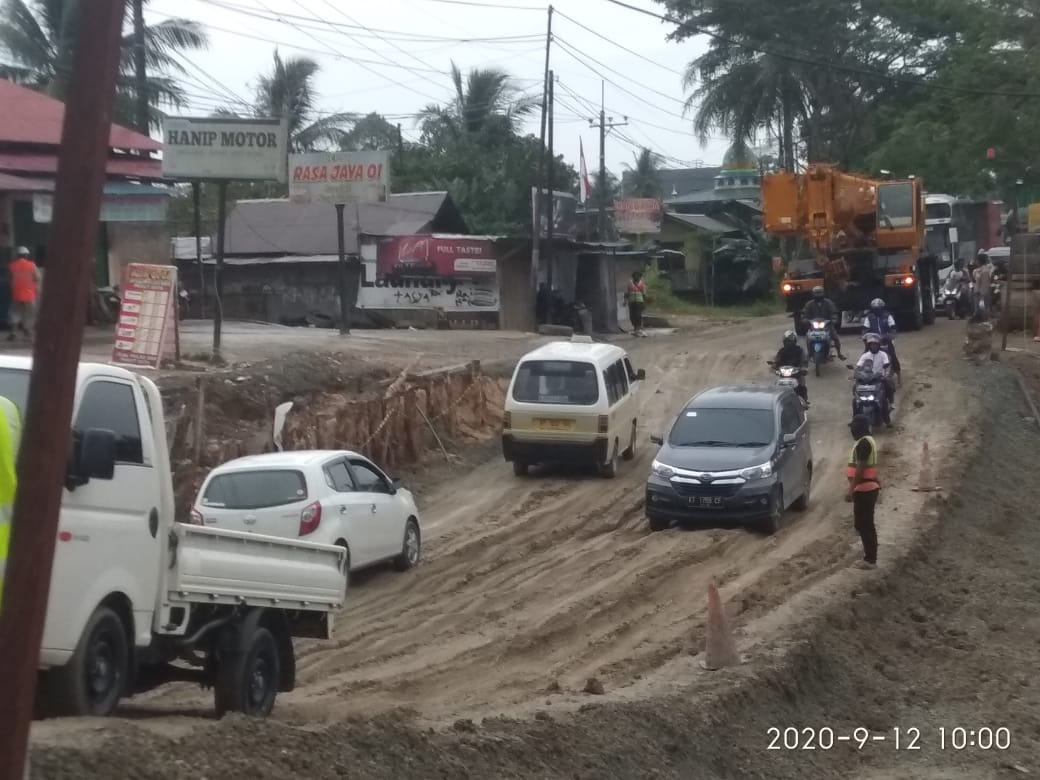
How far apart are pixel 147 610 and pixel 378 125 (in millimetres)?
64296

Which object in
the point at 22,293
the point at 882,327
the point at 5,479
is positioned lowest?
the point at 5,479

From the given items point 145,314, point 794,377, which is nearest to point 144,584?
Result: point 145,314

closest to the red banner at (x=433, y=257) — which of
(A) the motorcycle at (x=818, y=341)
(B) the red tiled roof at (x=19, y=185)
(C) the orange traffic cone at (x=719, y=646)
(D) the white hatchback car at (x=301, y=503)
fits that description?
(A) the motorcycle at (x=818, y=341)

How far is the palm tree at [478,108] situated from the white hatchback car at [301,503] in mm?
48303

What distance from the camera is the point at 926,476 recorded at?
853 inches

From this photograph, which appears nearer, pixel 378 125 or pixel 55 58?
pixel 55 58

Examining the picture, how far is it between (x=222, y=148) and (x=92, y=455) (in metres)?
19.3

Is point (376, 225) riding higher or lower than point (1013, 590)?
higher

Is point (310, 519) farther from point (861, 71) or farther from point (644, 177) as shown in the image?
point (644, 177)

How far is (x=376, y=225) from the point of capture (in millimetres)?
43688

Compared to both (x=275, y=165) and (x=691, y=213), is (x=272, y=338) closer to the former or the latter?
(x=275, y=165)

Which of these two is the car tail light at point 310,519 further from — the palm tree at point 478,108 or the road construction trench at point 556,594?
the palm tree at point 478,108

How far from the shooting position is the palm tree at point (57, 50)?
38094mm

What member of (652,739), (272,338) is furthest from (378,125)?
(652,739)
